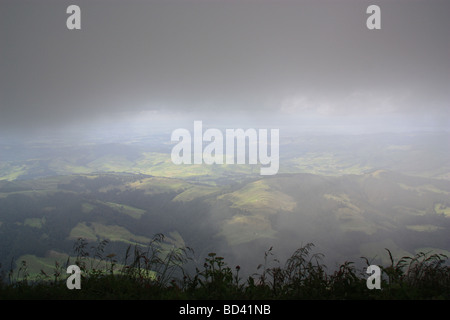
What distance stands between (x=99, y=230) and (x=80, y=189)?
71576mm

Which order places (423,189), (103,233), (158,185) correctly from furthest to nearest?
(158,185) < (423,189) < (103,233)

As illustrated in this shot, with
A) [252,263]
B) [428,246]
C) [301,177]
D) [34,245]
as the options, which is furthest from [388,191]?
[34,245]

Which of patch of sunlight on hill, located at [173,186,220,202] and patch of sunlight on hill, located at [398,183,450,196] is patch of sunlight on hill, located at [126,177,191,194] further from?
patch of sunlight on hill, located at [398,183,450,196]

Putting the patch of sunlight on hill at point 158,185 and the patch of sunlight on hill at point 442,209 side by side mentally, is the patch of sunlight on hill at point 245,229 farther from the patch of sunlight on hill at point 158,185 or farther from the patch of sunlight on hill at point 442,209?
the patch of sunlight on hill at point 442,209

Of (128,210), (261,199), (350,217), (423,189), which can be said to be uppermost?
(423,189)

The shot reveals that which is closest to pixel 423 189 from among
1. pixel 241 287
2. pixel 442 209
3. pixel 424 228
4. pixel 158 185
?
pixel 442 209

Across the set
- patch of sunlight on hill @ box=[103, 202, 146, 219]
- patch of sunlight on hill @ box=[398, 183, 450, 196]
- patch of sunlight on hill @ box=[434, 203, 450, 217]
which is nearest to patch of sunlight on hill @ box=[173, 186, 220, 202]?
patch of sunlight on hill @ box=[103, 202, 146, 219]

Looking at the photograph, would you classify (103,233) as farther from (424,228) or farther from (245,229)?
(424,228)

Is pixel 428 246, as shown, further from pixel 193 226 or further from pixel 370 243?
pixel 193 226

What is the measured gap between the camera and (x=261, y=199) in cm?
15125

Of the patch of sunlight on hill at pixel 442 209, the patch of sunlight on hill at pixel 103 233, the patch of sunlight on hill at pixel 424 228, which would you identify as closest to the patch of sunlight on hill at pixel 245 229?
the patch of sunlight on hill at pixel 103 233

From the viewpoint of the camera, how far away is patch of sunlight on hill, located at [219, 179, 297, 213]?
142625 mm

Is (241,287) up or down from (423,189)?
up

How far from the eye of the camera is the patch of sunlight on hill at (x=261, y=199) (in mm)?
142625
